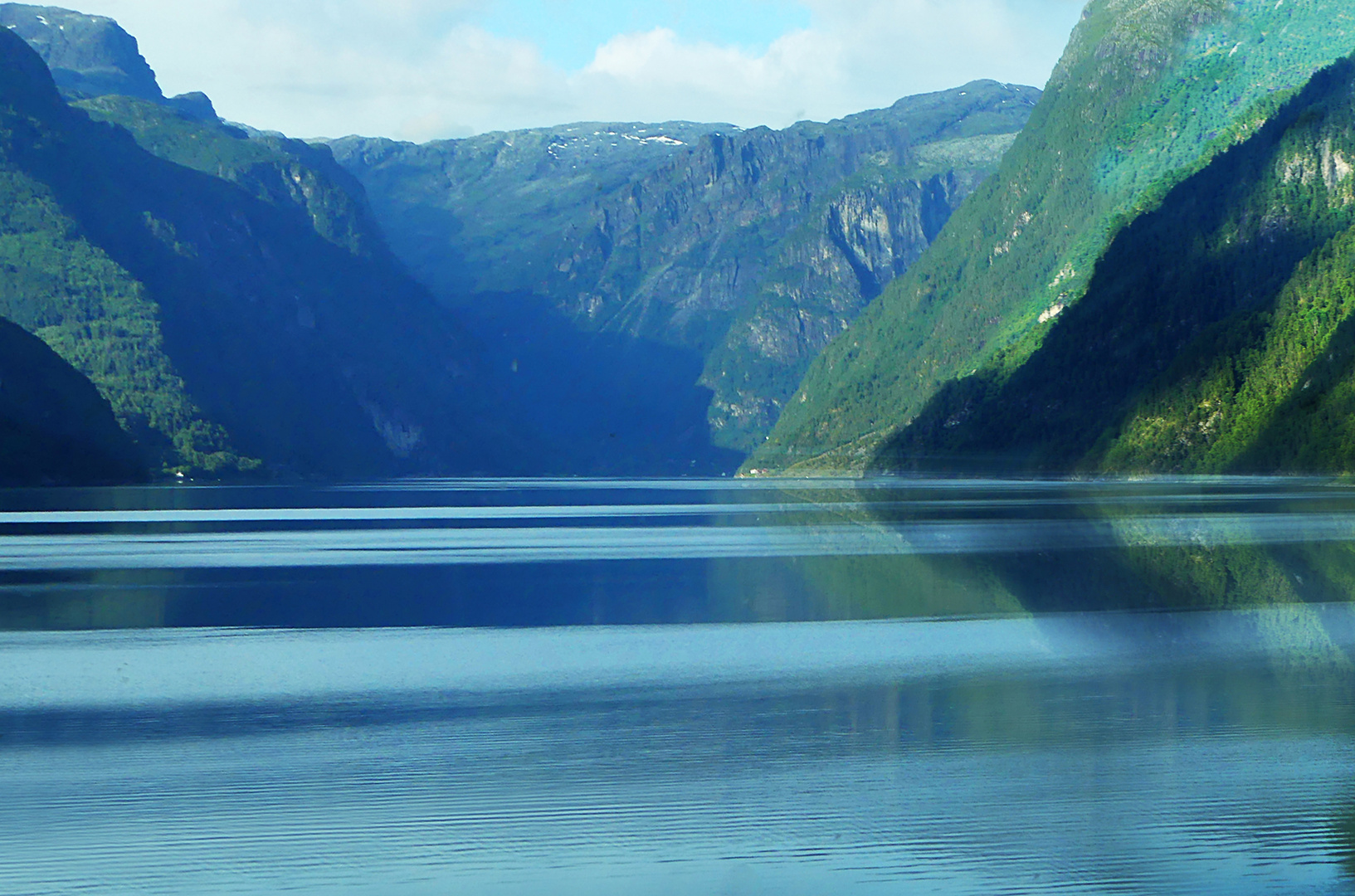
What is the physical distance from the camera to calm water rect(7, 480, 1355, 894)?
2697 cm

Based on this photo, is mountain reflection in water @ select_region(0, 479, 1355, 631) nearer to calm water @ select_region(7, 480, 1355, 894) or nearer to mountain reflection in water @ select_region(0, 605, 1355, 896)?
calm water @ select_region(7, 480, 1355, 894)

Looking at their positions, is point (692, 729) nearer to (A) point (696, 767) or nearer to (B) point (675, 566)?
(A) point (696, 767)

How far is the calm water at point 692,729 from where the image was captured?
27.0m

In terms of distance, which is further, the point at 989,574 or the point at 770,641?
the point at 989,574

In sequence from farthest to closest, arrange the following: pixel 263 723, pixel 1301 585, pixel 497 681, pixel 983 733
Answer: pixel 1301 585 → pixel 497 681 → pixel 263 723 → pixel 983 733

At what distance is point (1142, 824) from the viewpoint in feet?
94.5

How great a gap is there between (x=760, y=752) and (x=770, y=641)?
18.8m

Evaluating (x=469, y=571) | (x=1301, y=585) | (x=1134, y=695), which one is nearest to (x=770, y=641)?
(x=1134, y=695)

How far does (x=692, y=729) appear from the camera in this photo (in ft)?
125

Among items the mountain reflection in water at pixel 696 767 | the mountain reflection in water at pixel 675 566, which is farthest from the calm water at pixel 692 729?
the mountain reflection in water at pixel 675 566

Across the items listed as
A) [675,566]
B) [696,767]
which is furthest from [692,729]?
[675,566]

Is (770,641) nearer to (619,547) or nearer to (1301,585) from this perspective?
(1301,585)

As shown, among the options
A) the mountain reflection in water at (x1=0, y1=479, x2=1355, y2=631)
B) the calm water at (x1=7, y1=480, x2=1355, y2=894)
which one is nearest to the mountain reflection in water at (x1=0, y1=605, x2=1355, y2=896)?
the calm water at (x1=7, y1=480, x2=1355, y2=894)

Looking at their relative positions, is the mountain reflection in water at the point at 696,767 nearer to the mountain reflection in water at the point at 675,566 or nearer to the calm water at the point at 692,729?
the calm water at the point at 692,729
